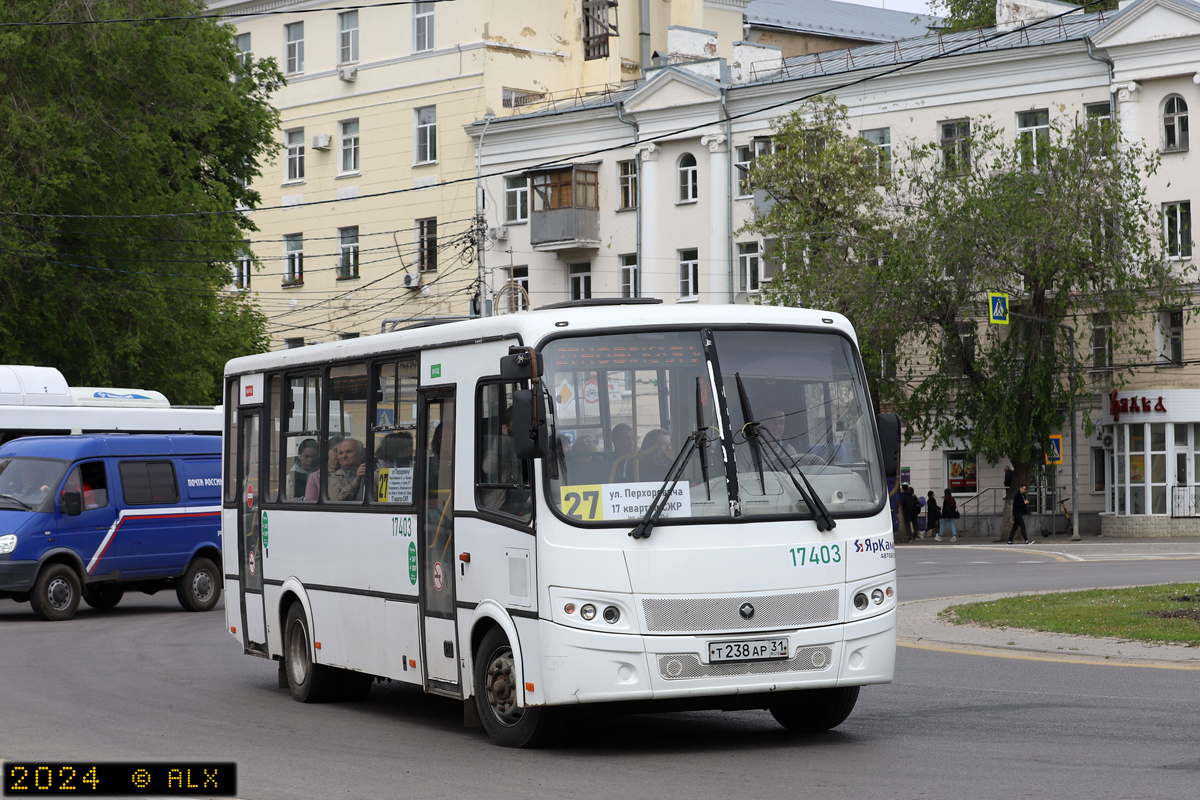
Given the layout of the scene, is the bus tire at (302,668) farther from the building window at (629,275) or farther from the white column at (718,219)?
the building window at (629,275)

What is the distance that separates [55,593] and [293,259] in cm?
4392

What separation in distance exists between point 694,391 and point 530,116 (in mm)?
49209

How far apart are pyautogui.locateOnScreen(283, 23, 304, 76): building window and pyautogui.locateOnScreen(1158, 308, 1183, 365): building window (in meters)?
32.6

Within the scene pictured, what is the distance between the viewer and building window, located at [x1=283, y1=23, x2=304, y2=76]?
6569 centimetres

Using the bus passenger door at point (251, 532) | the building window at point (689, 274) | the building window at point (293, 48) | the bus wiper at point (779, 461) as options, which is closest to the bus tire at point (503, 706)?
the bus wiper at point (779, 461)

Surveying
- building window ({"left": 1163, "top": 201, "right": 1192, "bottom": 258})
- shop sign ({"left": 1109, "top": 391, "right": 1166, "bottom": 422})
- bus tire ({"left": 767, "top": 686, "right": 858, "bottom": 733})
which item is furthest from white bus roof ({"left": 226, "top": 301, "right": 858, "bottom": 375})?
shop sign ({"left": 1109, "top": 391, "right": 1166, "bottom": 422})

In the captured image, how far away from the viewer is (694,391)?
10.9 metres

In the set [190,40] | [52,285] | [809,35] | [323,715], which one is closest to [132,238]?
[52,285]

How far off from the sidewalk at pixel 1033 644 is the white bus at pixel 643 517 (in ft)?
16.9

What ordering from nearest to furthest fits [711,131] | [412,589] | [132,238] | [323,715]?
[412,589]
[323,715]
[132,238]
[711,131]

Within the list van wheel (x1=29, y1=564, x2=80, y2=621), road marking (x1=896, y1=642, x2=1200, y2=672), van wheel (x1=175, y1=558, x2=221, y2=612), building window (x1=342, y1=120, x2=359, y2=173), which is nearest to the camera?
road marking (x1=896, y1=642, x2=1200, y2=672)

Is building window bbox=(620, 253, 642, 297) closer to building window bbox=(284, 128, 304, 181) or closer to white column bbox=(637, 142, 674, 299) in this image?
white column bbox=(637, 142, 674, 299)

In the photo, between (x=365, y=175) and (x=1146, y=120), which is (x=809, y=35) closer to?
(x=365, y=175)

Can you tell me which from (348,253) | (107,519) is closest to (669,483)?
(107,519)
